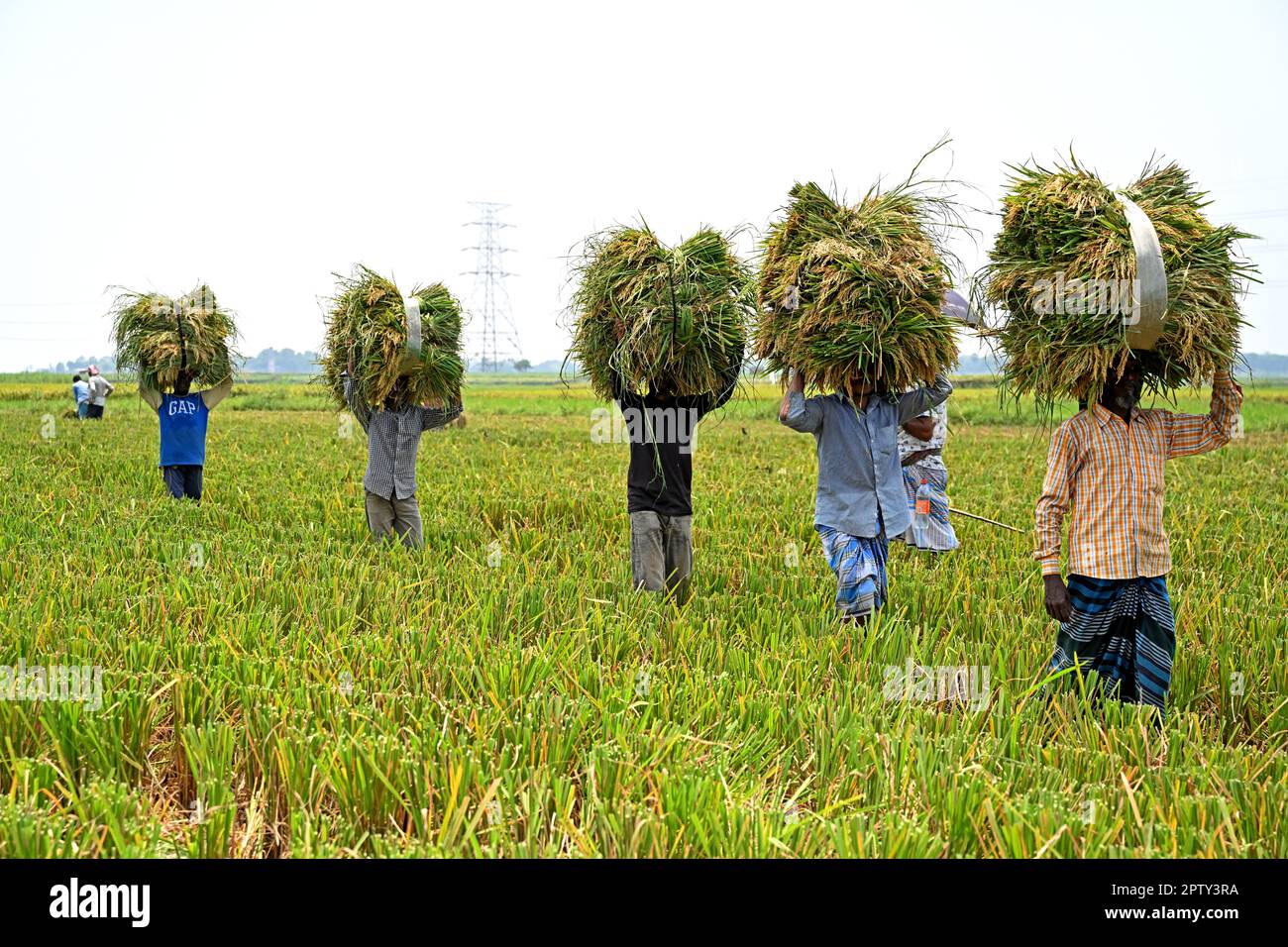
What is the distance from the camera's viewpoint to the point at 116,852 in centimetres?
243

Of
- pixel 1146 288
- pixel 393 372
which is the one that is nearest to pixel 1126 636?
pixel 1146 288

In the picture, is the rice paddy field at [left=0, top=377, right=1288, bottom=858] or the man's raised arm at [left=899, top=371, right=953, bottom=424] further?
the man's raised arm at [left=899, top=371, right=953, bottom=424]

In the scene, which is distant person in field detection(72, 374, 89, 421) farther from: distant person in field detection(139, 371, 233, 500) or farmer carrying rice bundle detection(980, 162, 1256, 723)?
farmer carrying rice bundle detection(980, 162, 1256, 723)

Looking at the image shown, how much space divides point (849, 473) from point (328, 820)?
291 cm

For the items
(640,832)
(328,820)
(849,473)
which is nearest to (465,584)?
(849,473)

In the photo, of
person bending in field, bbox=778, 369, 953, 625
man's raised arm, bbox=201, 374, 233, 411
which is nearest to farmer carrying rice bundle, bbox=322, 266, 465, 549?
man's raised arm, bbox=201, 374, 233, 411

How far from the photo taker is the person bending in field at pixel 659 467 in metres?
5.20

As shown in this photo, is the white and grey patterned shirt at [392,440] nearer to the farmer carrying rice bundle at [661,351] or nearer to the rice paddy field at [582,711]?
the rice paddy field at [582,711]

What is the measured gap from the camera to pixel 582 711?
313 cm

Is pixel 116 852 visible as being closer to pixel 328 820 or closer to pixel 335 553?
pixel 328 820

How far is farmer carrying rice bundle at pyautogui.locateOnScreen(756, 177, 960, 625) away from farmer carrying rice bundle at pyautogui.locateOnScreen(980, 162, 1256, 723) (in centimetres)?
62

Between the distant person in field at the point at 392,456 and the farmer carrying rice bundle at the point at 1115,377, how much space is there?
13.8 ft

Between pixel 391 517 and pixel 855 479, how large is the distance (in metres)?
3.68

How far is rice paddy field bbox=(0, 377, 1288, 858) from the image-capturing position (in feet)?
8.31
